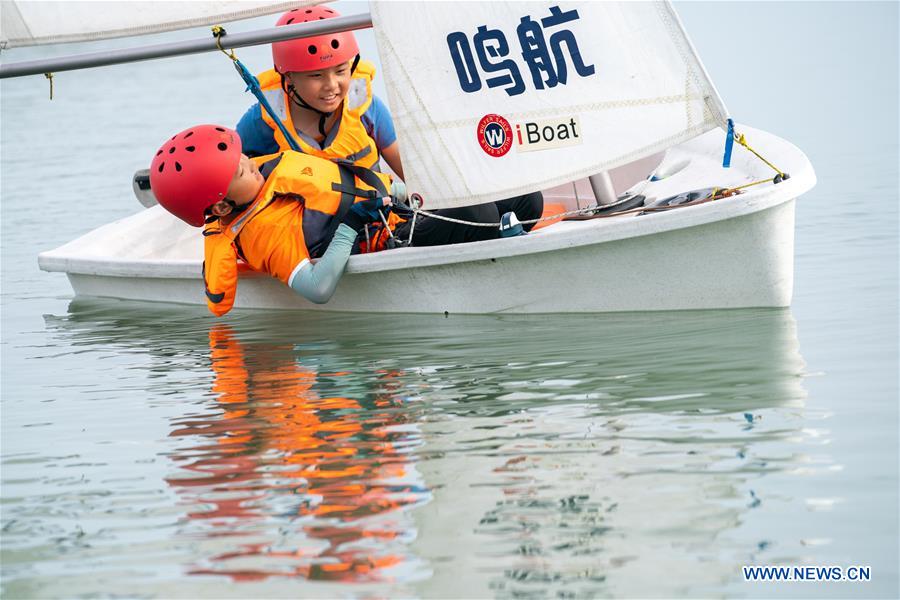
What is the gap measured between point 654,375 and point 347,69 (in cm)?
233

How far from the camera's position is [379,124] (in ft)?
23.6

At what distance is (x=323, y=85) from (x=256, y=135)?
21.9 inches

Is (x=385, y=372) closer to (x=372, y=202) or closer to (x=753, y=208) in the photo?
(x=372, y=202)

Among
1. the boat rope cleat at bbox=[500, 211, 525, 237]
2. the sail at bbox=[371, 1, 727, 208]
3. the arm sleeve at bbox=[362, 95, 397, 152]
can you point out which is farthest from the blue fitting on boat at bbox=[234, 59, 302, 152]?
the boat rope cleat at bbox=[500, 211, 525, 237]

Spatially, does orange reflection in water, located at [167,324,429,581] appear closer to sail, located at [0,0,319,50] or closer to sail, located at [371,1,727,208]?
sail, located at [371,1,727,208]

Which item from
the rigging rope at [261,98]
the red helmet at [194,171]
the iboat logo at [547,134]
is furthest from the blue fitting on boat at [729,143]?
the red helmet at [194,171]

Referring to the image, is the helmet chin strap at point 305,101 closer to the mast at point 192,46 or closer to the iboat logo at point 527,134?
the mast at point 192,46

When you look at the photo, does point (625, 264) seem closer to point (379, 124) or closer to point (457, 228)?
point (457, 228)

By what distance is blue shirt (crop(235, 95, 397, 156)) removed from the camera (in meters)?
7.15

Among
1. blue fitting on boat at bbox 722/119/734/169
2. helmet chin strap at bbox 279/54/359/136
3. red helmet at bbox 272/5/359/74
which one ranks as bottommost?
blue fitting on boat at bbox 722/119/734/169

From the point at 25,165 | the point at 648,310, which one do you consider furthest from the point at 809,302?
the point at 25,165

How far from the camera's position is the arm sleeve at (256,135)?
714 cm

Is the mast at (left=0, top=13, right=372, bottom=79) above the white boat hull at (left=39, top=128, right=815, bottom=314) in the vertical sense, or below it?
above

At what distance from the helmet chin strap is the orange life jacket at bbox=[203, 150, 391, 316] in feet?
1.02
